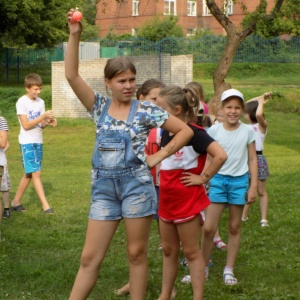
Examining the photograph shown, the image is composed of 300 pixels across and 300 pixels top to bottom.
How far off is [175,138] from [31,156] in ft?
17.9

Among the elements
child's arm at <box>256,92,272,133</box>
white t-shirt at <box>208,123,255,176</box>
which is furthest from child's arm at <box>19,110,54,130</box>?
white t-shirt at <box>208,123,255,176</box>

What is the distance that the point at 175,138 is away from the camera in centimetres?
498

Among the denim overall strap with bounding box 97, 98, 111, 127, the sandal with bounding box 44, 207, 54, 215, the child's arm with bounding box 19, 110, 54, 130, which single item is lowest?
the sandal with bounding box 44, 207, 54, 215

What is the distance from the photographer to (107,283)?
6562 mm

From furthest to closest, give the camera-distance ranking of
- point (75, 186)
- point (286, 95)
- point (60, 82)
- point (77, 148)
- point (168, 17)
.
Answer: point (168, 17) < point (286, 95) < point (60, 82) < point (77, 148) < point (75, 186)

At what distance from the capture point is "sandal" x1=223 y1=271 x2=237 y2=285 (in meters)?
6.45

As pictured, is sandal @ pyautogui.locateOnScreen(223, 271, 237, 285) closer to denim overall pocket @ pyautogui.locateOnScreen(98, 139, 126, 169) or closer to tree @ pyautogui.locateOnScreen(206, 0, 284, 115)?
denim overall pocket @ pyautogui.locateOnScreen(98, 139, 126, 169)

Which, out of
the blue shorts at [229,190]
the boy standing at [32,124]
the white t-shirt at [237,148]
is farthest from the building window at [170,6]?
the blue shorts at [229,190]

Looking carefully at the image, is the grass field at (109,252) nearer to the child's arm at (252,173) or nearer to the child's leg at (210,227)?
the child's leg at (210,227)

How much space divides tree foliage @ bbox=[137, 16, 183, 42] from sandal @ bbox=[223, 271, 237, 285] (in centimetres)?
4975

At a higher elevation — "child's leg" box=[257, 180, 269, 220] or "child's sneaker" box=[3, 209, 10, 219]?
"child's leg" box=[257, 180, 269, 220]

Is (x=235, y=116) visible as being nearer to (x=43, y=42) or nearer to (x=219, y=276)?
(x=219, y=276)

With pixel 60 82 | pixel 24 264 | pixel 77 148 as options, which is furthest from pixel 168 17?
pixel 24 264

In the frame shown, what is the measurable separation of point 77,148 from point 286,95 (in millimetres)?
13039
